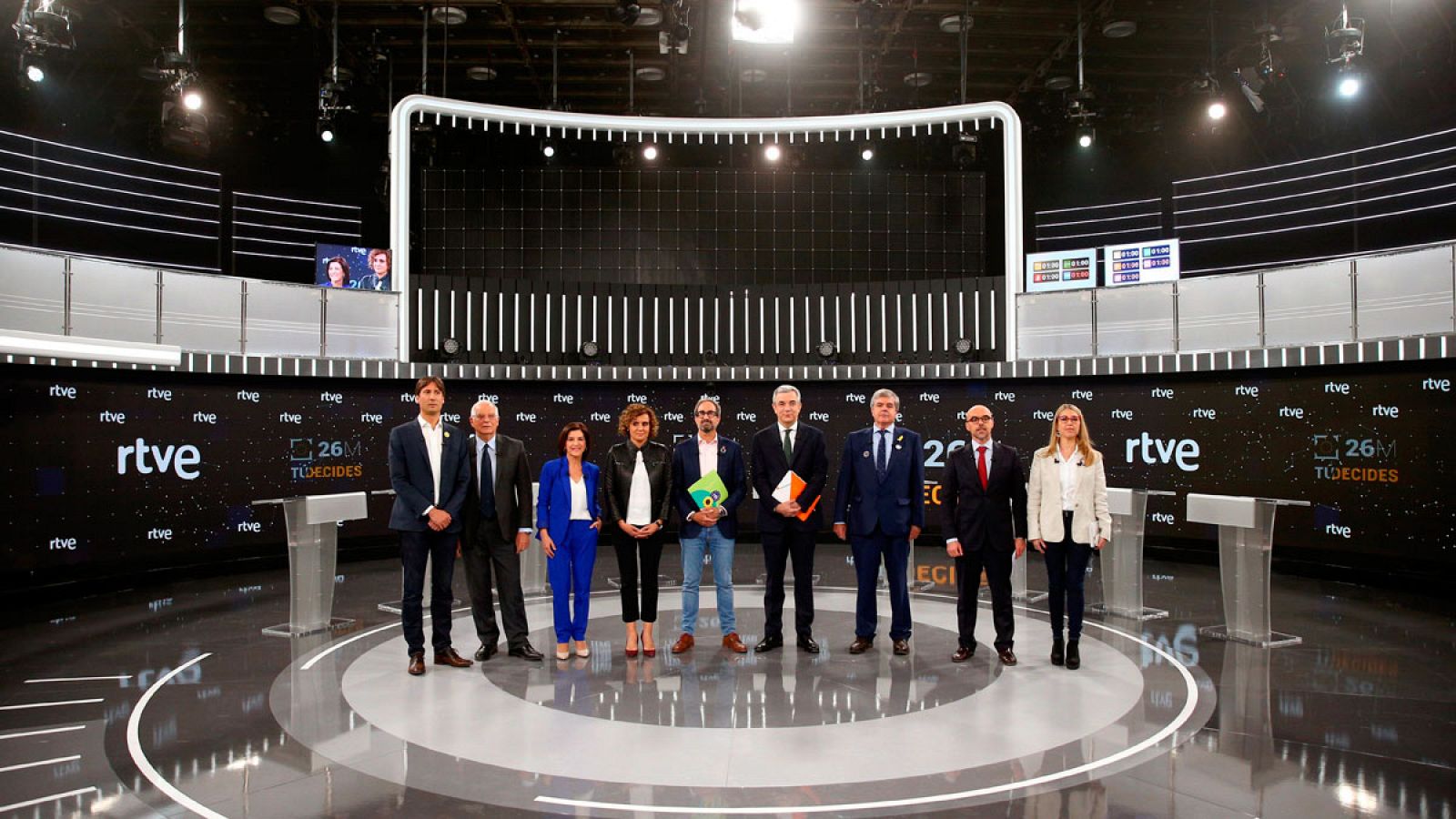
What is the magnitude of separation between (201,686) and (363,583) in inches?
152

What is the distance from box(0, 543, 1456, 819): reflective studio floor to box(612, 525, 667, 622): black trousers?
348 millimetres

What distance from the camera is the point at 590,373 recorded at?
11.6 meters

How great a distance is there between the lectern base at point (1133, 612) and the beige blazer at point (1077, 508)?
2096 mm

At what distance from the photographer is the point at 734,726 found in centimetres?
435

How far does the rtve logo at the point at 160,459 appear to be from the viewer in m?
8.94

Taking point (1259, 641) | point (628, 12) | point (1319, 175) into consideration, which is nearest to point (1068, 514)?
point (1259, 641)

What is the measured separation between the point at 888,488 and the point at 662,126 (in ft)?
24.9

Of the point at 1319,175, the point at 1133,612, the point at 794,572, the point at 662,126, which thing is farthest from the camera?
the point at 1319,175

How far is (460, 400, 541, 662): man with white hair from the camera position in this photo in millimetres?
5699

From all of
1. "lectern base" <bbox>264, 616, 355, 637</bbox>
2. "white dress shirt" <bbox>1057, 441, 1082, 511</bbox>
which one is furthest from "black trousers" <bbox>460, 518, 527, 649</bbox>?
"white dress shirt" <bbox>1057, 441, 1082, 511</bbox>

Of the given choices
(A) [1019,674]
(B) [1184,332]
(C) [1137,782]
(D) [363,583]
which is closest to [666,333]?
(D) [363,583]

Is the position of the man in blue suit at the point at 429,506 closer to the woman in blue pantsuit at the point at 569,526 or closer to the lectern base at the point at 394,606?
the woman in blue pantsuit at the point at 569,526

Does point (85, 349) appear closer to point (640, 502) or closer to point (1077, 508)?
point (640, 502)

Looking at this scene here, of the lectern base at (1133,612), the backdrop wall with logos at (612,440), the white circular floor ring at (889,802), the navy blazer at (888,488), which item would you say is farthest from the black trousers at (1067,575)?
the backdrop wall with logos at (612,440)
